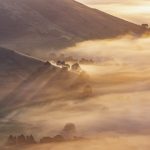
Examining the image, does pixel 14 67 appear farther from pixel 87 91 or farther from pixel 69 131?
pixel 69 131

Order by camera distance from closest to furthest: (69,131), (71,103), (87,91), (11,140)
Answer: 1. (11,140)
2. (69,131)
3. (71,103)
4. (87,91)

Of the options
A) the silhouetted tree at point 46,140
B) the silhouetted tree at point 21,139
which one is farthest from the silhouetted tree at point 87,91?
the silhouetted tree at point 21,139

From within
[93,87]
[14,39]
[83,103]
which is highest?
[14,39]

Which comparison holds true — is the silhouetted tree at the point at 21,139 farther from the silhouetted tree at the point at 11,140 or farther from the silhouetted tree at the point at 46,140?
the silhouetted tree at the point at 46,140

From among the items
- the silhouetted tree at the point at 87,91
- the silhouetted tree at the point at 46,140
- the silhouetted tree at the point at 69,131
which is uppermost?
the silhouetted tree at the point at 87,91

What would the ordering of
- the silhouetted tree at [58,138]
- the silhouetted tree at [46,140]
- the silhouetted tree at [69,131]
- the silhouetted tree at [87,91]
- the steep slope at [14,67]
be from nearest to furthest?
the silhouetted tree at [58,138] < the silhouetted tree at [46,140] < the silhouetted tree at [69,131] < the silhouetted tree at [87,91] < the steep slope at [14,67]

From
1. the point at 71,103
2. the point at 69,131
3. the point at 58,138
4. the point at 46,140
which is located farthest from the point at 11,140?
the point at 71,103

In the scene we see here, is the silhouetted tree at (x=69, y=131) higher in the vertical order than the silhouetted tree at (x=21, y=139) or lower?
higher

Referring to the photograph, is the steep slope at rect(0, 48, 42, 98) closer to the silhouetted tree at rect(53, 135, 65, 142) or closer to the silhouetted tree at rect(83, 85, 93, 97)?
the silhouetted tree at rect(83, 85, 93, 97)

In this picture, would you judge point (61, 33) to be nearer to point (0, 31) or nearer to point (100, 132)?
point (0, 31)

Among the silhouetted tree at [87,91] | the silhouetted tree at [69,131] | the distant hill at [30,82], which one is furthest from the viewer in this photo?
the silhouetted tree at [87,91]

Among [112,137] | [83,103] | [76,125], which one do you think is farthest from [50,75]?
[112,137]
